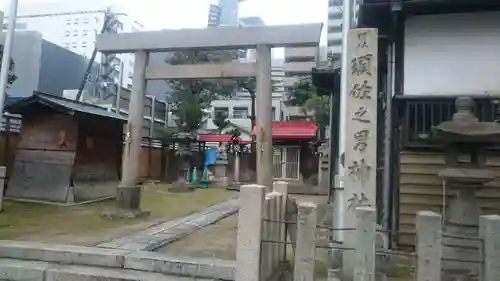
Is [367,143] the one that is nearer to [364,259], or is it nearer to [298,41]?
[364,259]

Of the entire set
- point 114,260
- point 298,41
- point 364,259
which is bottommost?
point 114,260

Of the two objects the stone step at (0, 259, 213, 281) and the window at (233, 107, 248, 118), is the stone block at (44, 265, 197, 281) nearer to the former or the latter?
the stone step at (0, 259, 213, 281)

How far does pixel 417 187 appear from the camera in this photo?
306 inches

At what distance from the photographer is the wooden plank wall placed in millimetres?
7660

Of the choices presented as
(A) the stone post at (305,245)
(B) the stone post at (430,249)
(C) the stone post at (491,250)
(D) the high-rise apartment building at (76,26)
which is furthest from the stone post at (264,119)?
(D) the high-rise apartment building at (76,26)

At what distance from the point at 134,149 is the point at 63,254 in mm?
5050

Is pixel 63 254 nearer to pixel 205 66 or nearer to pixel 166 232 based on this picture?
pixel 166 232

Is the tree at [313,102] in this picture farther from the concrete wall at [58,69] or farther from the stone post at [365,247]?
the concrete wall at [58,69]

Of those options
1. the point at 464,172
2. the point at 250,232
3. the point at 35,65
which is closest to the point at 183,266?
the point at 250,232

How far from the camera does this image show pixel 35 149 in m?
11.8

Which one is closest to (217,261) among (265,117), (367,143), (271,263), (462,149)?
(271,263)

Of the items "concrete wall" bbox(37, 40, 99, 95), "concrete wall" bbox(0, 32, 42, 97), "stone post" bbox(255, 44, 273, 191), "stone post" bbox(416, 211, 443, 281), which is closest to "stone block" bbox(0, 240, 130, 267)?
"stone post" bbox(416, 211, 443, 281)

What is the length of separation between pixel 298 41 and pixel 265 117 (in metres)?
1.92

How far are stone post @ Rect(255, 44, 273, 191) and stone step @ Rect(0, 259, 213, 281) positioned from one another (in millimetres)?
4689
